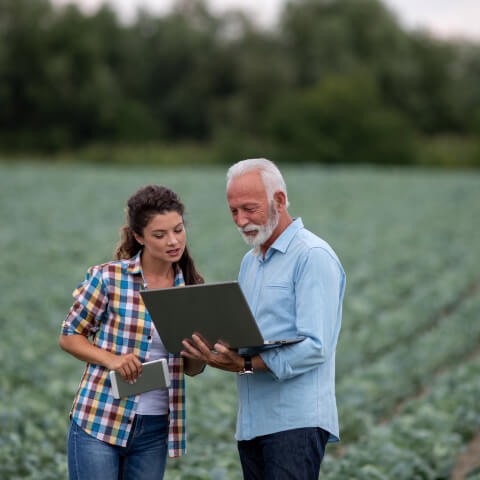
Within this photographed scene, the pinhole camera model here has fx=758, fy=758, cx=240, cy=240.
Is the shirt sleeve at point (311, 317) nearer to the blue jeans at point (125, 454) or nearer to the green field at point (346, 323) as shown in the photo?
the blue jeans at point (125, 454)

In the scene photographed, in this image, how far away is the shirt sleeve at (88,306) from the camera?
287cm

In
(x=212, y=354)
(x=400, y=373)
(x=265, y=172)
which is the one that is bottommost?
(x=400, y=373)

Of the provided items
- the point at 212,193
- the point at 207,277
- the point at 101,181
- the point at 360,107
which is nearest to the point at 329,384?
the point at 207,277

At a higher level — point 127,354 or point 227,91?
point 227,91

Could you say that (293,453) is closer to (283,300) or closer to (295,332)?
(295,332)

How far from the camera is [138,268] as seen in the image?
294 centimetres

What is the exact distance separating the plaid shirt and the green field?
180 centimetres

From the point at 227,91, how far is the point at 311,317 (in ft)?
197

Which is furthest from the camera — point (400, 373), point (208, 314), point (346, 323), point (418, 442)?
point (346, 323)

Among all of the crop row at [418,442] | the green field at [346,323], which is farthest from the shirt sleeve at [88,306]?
the crop row at [418,442]

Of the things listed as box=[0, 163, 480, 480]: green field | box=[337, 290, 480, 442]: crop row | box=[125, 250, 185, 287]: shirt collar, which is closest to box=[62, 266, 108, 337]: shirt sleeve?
box=[125, 250, 185, 287]: shirt collar

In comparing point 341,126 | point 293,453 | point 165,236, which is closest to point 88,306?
point 165,236

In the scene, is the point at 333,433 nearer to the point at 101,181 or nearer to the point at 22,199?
the point at 22,199

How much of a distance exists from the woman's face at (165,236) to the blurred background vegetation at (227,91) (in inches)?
1647
